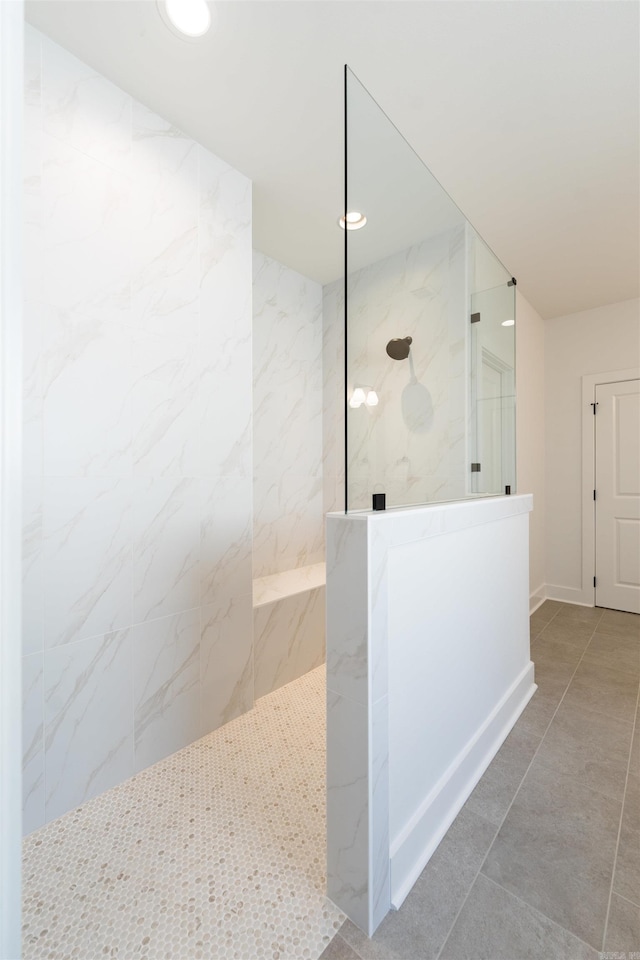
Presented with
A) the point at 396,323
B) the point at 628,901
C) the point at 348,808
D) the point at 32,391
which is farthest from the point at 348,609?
the point at 32,391

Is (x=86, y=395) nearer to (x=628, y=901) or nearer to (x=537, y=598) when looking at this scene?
(x=628, y=901)

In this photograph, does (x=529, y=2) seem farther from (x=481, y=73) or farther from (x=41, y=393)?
(x=41, y=393)

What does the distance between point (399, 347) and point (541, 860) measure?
160 centimetres

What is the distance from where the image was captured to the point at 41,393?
4.58 ft

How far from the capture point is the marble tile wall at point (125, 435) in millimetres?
1396

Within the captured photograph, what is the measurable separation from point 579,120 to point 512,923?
111 inches

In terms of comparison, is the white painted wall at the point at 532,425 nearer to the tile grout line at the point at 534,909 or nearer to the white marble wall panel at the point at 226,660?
the white marble wall panel at the point at 226,660

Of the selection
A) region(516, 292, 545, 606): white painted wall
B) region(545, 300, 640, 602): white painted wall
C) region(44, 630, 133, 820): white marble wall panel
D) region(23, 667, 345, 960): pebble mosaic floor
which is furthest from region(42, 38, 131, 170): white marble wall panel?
region(545, 300, 640, 602): white painted wall

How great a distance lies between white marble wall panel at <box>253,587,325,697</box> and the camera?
2189mm

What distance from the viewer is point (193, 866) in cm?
124

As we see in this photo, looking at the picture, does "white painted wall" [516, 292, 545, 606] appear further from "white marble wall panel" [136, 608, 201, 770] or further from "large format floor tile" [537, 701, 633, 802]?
"white marble wall panel" [136, 608, 201, 770]

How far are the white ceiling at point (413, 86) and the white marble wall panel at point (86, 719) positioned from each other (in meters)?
2.05

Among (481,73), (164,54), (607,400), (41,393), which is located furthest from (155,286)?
(607,400)

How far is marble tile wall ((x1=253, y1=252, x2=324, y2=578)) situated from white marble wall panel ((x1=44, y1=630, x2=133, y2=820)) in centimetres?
136
